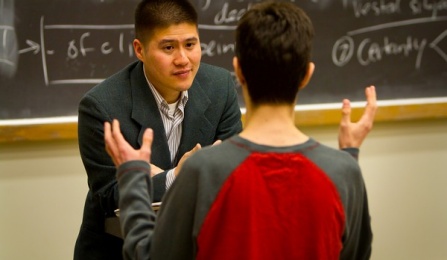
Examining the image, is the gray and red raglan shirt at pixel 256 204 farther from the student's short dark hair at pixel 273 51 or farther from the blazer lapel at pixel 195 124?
the blazer lapel at pixel 195 124

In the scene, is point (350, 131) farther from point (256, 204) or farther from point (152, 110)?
point (152, 110)

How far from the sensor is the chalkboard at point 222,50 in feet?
9.79

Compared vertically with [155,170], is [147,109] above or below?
above

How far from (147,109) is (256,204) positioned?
106 cm

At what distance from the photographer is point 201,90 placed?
2449mm

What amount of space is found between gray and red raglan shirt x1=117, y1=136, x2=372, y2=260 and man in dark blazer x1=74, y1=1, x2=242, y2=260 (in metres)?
0.81

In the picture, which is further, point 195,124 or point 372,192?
point 372,192

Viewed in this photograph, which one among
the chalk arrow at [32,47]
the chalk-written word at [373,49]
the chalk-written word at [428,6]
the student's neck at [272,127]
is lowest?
the chalk-written word at [373,49]

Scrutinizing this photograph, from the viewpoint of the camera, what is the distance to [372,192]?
3.56 m

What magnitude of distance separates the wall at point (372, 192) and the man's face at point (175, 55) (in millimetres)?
1001

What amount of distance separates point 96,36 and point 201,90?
83 cm

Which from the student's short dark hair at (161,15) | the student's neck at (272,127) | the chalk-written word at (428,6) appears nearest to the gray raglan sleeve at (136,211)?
the student's neck at (272,127)

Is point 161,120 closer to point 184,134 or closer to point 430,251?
point 184,134

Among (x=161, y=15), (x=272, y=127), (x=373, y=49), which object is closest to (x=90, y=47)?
(x=161, y=15)
